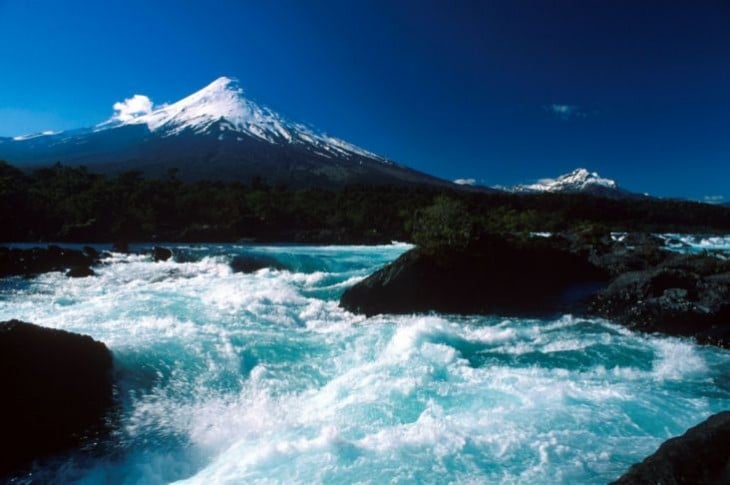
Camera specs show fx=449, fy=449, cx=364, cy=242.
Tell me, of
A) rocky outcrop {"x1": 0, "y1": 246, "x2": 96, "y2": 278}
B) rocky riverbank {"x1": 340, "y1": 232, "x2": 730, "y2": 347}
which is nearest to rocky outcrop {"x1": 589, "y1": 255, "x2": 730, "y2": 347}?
rocky riverbank {"x1": 340, "y1": 232, "x2": 730, "y2": 347}

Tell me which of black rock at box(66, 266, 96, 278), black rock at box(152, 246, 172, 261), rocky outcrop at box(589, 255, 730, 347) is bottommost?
black rock at box(66, 266, 96, 278)

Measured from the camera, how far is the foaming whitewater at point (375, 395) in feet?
16.0

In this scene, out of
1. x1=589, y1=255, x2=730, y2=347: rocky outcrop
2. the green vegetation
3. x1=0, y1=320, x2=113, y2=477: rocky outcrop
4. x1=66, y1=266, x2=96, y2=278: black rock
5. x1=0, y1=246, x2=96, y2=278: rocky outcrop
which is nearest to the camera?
x1=0, y1=320, x2=113, y2=477: rocky outcrop

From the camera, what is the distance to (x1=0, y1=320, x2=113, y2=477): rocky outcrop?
5.20 m

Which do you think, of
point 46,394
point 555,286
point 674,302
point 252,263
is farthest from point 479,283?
point 252,263

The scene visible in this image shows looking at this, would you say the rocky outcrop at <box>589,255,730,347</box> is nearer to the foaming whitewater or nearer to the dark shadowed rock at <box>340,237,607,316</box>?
the foaming whitewater

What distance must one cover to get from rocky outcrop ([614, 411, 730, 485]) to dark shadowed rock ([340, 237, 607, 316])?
8.92 metres

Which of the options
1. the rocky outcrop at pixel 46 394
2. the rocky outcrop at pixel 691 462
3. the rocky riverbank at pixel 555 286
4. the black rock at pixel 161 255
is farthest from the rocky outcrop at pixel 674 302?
the black rock at pixel 161 255

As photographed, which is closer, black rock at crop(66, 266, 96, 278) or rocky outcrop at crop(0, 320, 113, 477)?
rocky outcrop at crop(0, 320, 113, 477)

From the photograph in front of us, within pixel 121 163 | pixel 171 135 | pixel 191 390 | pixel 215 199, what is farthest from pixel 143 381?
pixel 171 135

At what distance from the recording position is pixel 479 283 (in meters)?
13.4

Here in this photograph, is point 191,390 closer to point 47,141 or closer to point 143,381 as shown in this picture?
point 143,381

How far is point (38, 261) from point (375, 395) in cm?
1894

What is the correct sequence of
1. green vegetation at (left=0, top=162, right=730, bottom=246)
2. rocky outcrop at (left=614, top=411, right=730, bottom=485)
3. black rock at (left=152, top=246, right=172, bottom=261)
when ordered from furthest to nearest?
green vegetation at (left=0, top=162, right=730, bottom=246) < black rock at (left=152, top=246, right=172, bottom=261) < rocky outcrop at (left=614, top=411, right=730, bottom=485)
